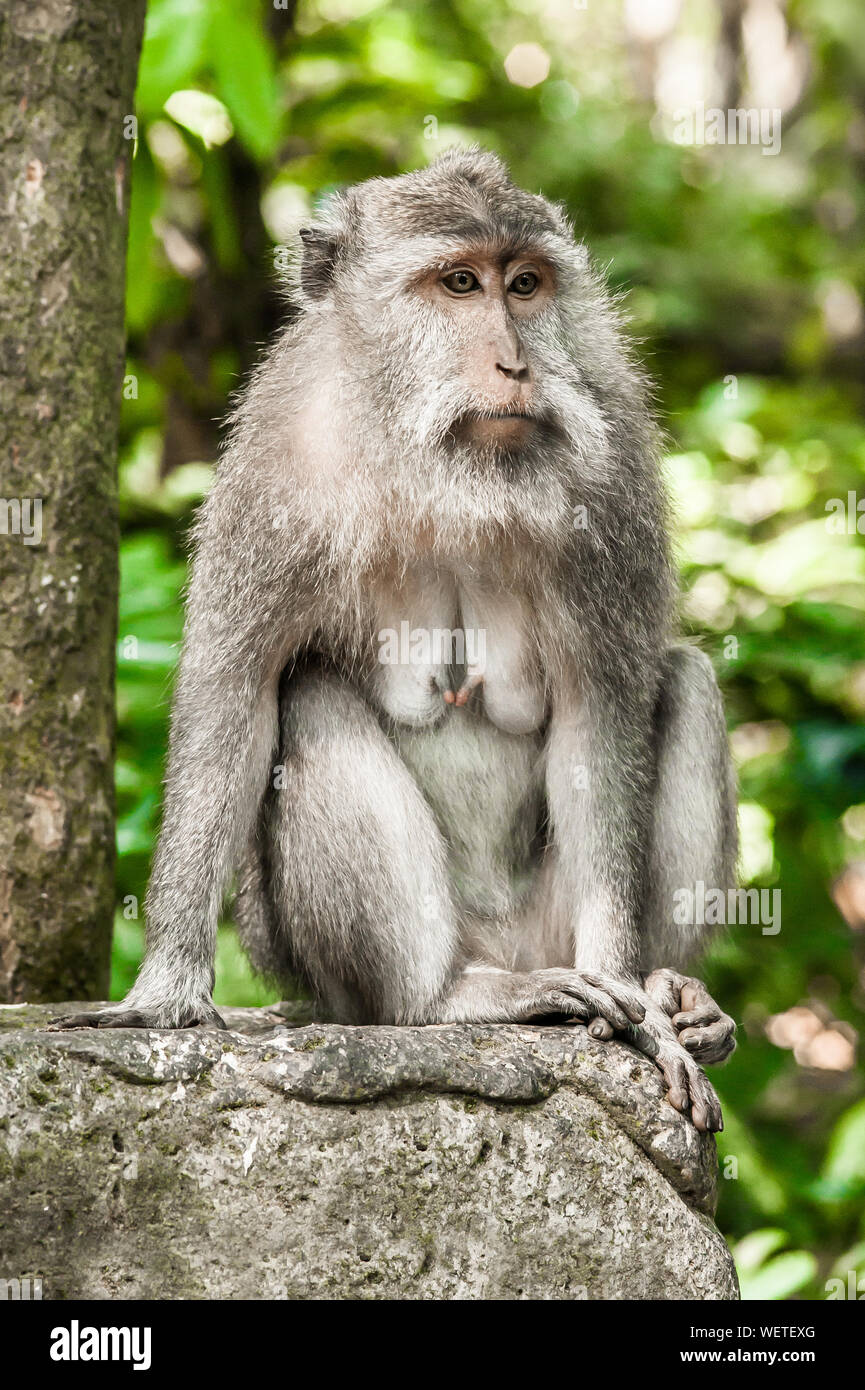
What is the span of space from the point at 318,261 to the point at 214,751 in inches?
69.3

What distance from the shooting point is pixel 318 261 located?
17.1ft

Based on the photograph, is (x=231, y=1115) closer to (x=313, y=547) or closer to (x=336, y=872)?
(x=336, y=872)

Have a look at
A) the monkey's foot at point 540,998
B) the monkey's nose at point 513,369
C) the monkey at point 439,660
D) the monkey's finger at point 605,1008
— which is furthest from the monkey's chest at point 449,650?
the monkey's finger at point 605,1008

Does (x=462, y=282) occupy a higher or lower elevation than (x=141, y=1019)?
higher

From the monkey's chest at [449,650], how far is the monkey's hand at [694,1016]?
103 cm

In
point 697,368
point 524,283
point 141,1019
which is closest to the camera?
point 141,1019

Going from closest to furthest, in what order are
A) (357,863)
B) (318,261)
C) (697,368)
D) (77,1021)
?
(77,1021) → (357,863) → (318,261) → (697,368)

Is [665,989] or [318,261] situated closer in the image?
[665,989]

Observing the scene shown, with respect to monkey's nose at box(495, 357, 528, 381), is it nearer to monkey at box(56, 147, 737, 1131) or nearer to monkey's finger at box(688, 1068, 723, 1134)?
monkey at box(56, 147, 737, 1131)

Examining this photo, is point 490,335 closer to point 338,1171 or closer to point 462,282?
point 462,282

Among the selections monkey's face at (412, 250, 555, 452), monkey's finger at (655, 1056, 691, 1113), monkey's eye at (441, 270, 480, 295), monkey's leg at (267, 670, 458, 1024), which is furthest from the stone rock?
monkey's eye at (441, 270, 480, 295)

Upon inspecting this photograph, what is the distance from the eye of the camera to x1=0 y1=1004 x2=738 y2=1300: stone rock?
12.4 ft

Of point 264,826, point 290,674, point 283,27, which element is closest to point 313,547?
point 290,674

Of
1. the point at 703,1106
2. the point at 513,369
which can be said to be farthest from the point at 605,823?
the point at 513,369
